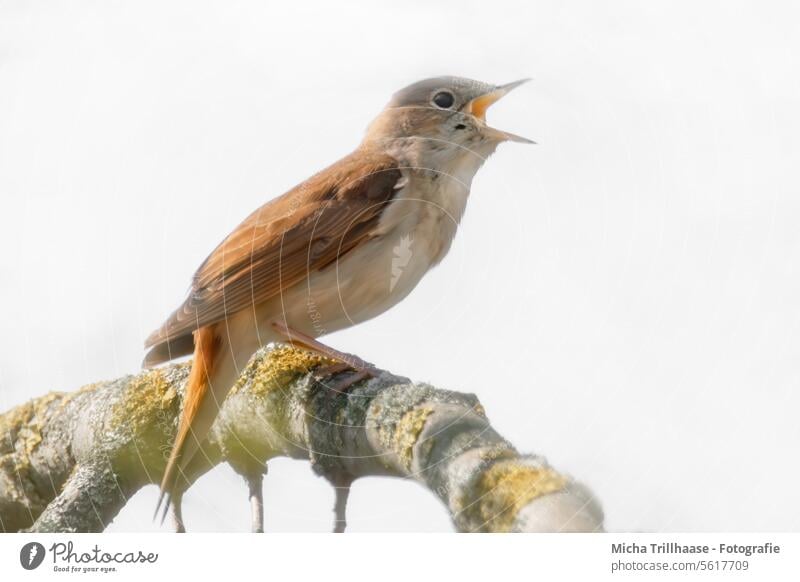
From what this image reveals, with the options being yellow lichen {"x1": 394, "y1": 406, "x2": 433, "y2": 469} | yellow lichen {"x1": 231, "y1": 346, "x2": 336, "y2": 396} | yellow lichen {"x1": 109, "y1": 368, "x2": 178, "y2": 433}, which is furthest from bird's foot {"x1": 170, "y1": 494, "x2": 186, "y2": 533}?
yellow lichen {"x1": 394, "y1": 406, "x2": 433, "y2": 469}

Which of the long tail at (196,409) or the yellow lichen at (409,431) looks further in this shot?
the long tail at (196,409)

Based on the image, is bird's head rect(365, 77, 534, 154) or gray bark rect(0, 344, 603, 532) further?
bird's head rect(365, 77, 534, 154)

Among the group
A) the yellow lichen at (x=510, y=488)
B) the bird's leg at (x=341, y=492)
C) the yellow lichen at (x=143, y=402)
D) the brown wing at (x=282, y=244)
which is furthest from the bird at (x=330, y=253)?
the yellow lichen at (x=510, y=488)

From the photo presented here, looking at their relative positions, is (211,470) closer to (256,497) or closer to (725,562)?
(256,497)

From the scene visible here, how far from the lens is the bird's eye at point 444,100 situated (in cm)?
Answer: 407

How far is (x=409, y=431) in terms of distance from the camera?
3.08 metres

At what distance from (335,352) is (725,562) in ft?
5.07

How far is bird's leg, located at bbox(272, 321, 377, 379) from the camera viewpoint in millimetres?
3758

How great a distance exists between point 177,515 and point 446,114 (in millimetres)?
1835

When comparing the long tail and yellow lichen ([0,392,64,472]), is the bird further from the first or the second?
yellow lichen ([0,392,64,472])

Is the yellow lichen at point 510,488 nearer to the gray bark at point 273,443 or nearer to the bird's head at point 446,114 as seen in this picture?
the gray bark at point 273,443

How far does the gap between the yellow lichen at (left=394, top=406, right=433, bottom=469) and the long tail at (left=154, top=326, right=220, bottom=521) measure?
692 millimetres

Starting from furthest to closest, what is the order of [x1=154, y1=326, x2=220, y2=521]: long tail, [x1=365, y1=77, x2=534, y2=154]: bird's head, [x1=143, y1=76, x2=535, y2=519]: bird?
[x1=365, y1=77, x2=534, y2=154]: bird's head, [x1=143, y1=76, x2=535, y2=519]: bird, [x1=154, y1=326, x2=220, y2=521]: long tail

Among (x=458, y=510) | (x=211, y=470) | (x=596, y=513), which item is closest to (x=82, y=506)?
(x=211, y=470)
